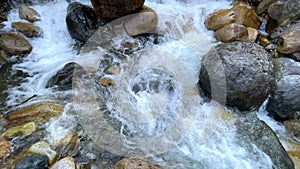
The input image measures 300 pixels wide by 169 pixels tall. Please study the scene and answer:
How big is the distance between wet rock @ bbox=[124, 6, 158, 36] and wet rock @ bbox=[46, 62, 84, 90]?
1.05m

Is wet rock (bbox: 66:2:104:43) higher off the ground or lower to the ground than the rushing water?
higher

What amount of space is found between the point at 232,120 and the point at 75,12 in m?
2.77

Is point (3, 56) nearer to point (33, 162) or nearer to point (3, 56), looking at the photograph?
point (3, 56)

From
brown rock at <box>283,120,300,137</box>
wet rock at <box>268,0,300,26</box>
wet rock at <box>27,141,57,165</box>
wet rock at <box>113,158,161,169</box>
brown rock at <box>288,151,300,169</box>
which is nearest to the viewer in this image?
wet rock at <box>113,158,161,169</box>

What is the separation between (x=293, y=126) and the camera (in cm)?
323

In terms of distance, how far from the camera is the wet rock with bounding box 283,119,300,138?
10.5 ft

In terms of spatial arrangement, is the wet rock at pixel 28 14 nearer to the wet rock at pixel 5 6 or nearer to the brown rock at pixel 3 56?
the wet rock at pixel 5 6

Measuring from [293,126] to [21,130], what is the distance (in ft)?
9.52

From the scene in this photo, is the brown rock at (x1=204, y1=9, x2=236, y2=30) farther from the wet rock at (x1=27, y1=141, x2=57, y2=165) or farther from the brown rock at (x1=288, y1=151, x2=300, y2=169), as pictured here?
the wet rock at (x1=27, y1=141, x2=57, y2=165)

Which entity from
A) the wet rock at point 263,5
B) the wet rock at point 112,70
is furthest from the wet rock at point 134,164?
the wet rock at point 263,5

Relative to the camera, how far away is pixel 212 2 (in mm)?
5164

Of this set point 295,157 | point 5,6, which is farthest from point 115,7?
point 295,157

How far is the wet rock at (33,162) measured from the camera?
2.50m

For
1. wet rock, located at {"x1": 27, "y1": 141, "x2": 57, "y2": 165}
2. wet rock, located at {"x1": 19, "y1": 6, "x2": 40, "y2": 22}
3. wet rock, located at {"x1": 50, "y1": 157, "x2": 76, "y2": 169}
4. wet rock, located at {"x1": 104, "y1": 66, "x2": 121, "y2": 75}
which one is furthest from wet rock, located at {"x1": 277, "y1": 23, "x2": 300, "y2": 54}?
wet rock, located at {"x1": 19, "y1": 6, "x2": 40, "y2": 22}
